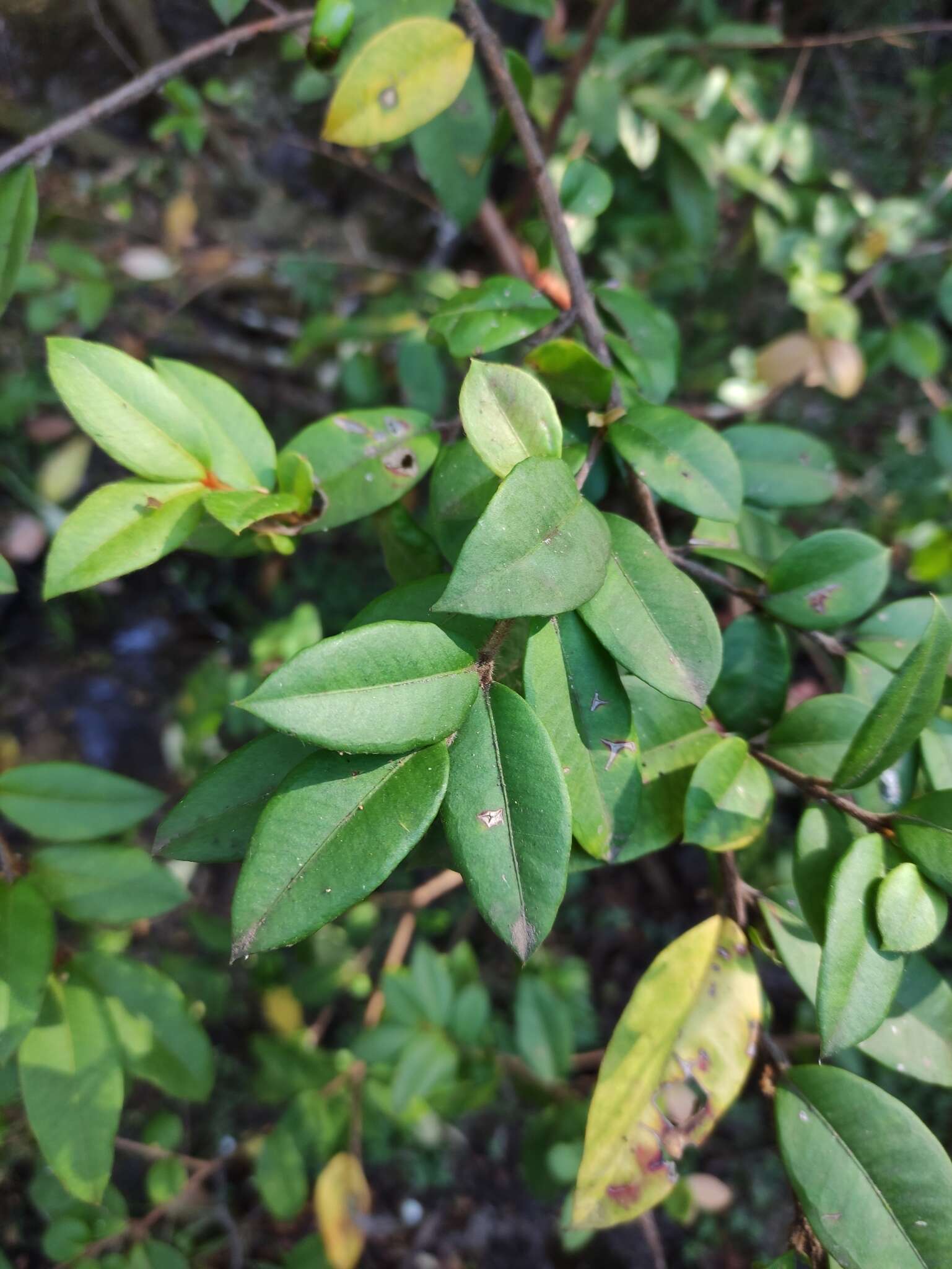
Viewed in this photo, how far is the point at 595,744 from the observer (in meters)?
0.56

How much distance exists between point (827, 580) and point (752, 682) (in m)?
0.11

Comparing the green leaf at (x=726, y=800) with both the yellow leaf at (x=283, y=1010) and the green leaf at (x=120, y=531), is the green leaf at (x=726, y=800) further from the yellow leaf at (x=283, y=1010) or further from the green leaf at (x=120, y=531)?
the yellow leaf at (x=283, y=1010)

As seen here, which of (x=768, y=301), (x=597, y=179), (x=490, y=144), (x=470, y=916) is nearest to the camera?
(x=597, y=179)

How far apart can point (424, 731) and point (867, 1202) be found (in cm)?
49

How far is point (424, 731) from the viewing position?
472mm

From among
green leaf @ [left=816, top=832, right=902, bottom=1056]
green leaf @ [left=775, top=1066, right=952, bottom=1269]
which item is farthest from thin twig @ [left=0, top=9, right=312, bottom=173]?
green leaf @ [left=775, top=1066, right=952, bottom=1269]

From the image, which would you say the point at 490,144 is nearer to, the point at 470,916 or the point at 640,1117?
the point at 640,1117

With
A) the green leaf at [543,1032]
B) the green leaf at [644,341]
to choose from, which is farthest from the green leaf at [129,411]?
the green leaf at [543,1032]

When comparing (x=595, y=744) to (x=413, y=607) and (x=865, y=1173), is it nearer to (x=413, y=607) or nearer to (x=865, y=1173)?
(x=413, y=607)

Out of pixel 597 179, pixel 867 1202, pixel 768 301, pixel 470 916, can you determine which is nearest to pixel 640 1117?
pixel 867 1202

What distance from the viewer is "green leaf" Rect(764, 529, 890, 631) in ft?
2.24

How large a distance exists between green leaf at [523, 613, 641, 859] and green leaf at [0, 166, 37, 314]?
595mm

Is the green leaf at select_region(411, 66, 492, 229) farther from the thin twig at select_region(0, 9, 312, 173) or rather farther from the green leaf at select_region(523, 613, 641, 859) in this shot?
the green leaf at select_region(523, 613, 641, 859)

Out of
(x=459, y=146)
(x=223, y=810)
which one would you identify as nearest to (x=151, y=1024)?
(x=223, y=810)
